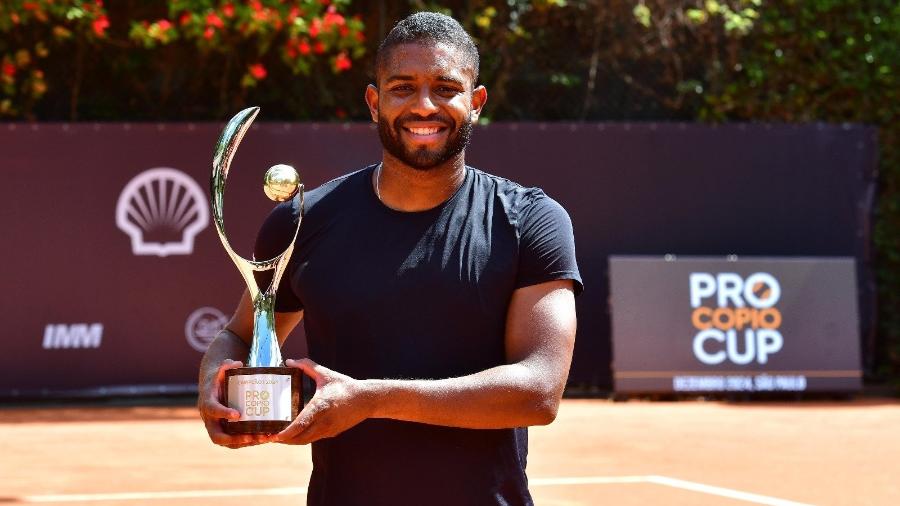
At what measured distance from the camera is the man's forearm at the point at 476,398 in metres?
2.10

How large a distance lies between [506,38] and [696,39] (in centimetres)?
188

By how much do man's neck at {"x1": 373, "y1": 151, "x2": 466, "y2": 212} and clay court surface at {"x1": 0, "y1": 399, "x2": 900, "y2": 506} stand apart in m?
4.11

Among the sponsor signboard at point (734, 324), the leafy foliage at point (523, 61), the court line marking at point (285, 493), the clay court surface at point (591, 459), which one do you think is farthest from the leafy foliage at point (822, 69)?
the court line marking at point (285, 493)

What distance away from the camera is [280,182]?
226 cm

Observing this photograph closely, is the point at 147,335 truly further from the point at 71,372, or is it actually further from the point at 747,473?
the point at 747,473

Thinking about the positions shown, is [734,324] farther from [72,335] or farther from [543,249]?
[543,249]

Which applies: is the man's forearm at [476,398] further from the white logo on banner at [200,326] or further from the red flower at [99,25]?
the red flower at [99,25]

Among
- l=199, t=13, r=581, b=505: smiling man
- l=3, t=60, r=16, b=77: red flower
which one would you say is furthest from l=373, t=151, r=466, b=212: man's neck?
l=3, t=60, r=16, b=77: red flower

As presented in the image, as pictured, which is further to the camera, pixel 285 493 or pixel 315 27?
pixel 315 27

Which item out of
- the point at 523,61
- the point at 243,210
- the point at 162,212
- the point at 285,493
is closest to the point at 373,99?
the point at 285,493

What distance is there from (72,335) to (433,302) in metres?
9.40

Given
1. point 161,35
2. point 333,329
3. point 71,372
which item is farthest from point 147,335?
point 333,329

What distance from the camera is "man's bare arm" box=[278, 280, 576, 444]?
2.04 meters

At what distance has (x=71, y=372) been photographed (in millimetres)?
11133
